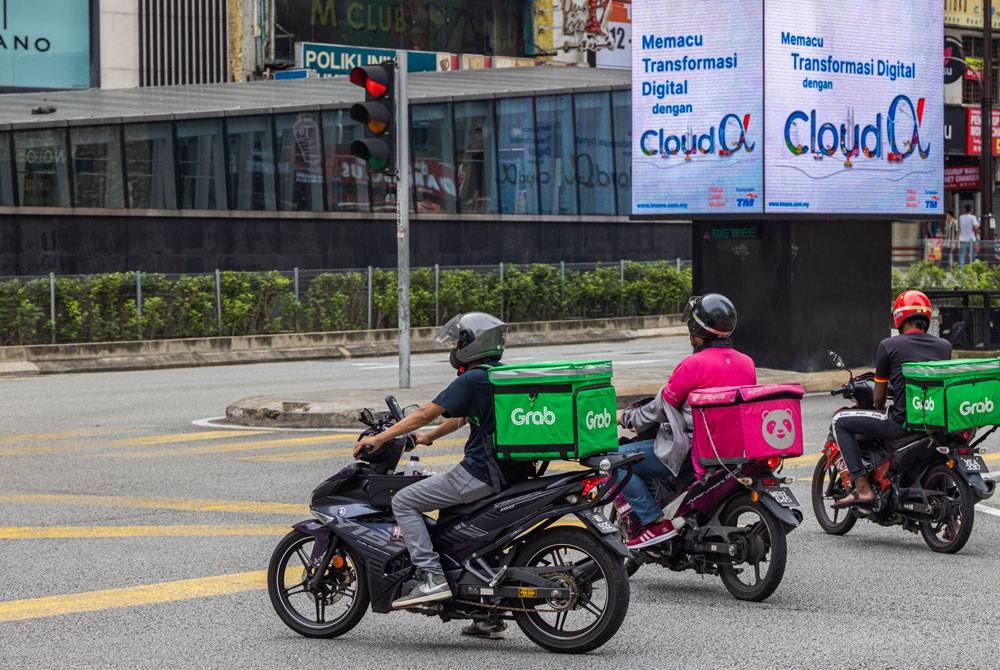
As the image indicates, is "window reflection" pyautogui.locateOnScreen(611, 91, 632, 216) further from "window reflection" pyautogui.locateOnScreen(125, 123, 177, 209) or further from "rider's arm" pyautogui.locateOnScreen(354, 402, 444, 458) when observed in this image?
"rider's arm" pyautogui.locateOnScreen(354, 402, 444, 458)

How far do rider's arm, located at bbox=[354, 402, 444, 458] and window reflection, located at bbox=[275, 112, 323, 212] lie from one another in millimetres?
30225

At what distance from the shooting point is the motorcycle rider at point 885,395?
10383 mm

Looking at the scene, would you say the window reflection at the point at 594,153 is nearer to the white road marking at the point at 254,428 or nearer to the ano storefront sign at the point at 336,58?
the ano storefront sign at the point at 336,58

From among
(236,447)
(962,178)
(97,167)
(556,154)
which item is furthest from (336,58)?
(236,447)

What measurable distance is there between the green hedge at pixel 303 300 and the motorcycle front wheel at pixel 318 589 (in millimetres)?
20652

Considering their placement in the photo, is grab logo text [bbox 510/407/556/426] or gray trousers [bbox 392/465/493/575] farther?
gray trousers [bbox 392/465/493/575]

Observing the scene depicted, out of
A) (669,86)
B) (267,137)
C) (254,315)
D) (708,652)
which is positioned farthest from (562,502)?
(267,137)

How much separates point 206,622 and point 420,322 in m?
24.8

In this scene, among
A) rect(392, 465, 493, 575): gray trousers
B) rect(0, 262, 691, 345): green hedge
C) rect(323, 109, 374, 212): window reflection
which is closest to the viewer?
rect(392, 465, 493, 575): gray trousers

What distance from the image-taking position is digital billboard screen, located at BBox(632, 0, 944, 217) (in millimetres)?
22047

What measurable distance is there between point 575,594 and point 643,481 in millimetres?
1711

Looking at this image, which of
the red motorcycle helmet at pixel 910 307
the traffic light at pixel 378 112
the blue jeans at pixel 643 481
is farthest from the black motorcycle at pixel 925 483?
the traffic light at pixel 378 112

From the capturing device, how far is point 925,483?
10258 millimetres

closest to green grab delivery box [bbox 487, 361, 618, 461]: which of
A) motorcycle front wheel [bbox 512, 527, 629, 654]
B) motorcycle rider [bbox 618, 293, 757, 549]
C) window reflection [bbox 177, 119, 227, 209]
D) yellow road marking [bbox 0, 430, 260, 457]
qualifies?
motorcycle front wheel [bbox 512, 527, 629, 654]
